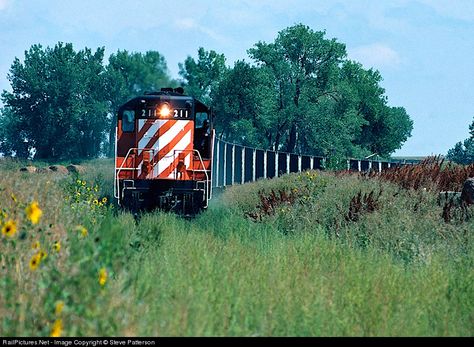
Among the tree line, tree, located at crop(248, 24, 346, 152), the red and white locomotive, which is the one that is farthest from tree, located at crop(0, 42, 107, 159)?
the red and white locomotive

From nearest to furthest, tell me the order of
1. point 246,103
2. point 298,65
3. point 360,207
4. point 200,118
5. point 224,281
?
1. point 224,281
2. point 360,207
3. point 200,118
4. point 246,103
5. point 298,65

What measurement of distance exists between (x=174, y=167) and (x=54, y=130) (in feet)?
199

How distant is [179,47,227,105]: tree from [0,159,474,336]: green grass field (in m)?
55.0

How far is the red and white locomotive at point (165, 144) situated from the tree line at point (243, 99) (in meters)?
31.8

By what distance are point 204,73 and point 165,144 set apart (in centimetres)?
5280

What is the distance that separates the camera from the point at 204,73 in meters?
69.6

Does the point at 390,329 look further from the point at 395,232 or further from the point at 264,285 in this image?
the point at 395,232

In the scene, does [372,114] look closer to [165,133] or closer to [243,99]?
[243,99]

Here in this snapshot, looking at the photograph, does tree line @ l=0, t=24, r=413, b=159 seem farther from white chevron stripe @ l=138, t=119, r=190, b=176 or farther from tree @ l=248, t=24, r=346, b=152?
white chevron stripe @ l=138, t=119, r=190, b=176

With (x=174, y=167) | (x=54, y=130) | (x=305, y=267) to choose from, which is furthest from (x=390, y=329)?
(x=54, y=130)

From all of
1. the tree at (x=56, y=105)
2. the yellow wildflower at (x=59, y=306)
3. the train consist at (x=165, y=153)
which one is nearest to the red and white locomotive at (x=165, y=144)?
the train consist at (x=165, y=153)

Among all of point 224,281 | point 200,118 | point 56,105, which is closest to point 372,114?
point 56,105

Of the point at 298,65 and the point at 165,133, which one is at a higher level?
the point at 298,65

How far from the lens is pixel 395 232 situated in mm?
12383
